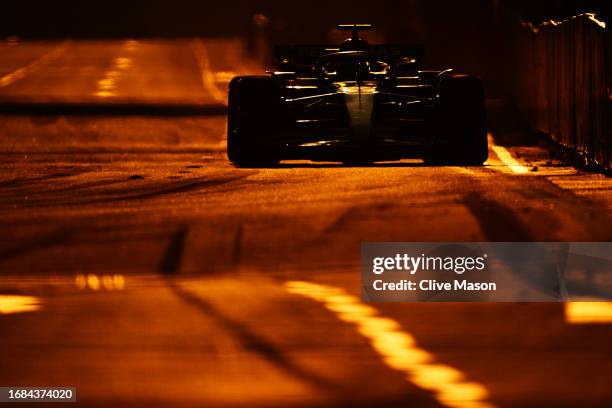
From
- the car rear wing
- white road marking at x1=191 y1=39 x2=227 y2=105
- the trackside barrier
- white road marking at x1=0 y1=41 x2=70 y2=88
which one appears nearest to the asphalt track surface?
the trackside barrier

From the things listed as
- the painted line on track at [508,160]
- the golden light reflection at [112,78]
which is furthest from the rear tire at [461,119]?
the golden light reflection at [112,78]

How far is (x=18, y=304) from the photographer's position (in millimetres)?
9508

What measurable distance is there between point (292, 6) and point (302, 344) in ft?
234

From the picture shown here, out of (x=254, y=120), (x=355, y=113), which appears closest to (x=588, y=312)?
(x=355, y=113)

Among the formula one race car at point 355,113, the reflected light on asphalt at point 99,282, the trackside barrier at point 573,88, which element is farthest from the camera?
the trackside barrier at point 573,88

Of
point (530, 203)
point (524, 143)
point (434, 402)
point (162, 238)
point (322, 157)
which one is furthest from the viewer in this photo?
point (524, 143)

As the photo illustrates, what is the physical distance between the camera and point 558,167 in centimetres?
1931

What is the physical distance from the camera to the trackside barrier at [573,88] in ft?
62.0

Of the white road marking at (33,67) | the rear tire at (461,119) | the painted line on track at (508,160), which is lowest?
the white road marking at (33,67)

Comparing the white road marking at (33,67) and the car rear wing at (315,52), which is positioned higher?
the car rear wing at (315,52)

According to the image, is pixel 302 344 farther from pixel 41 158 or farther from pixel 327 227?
pixel 41 158

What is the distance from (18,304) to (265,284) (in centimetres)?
151

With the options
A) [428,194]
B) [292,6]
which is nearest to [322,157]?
[428,194]

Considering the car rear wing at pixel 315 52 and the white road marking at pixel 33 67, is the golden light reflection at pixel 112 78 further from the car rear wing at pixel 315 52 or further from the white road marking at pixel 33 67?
the car rear wing at pixel 315 52
